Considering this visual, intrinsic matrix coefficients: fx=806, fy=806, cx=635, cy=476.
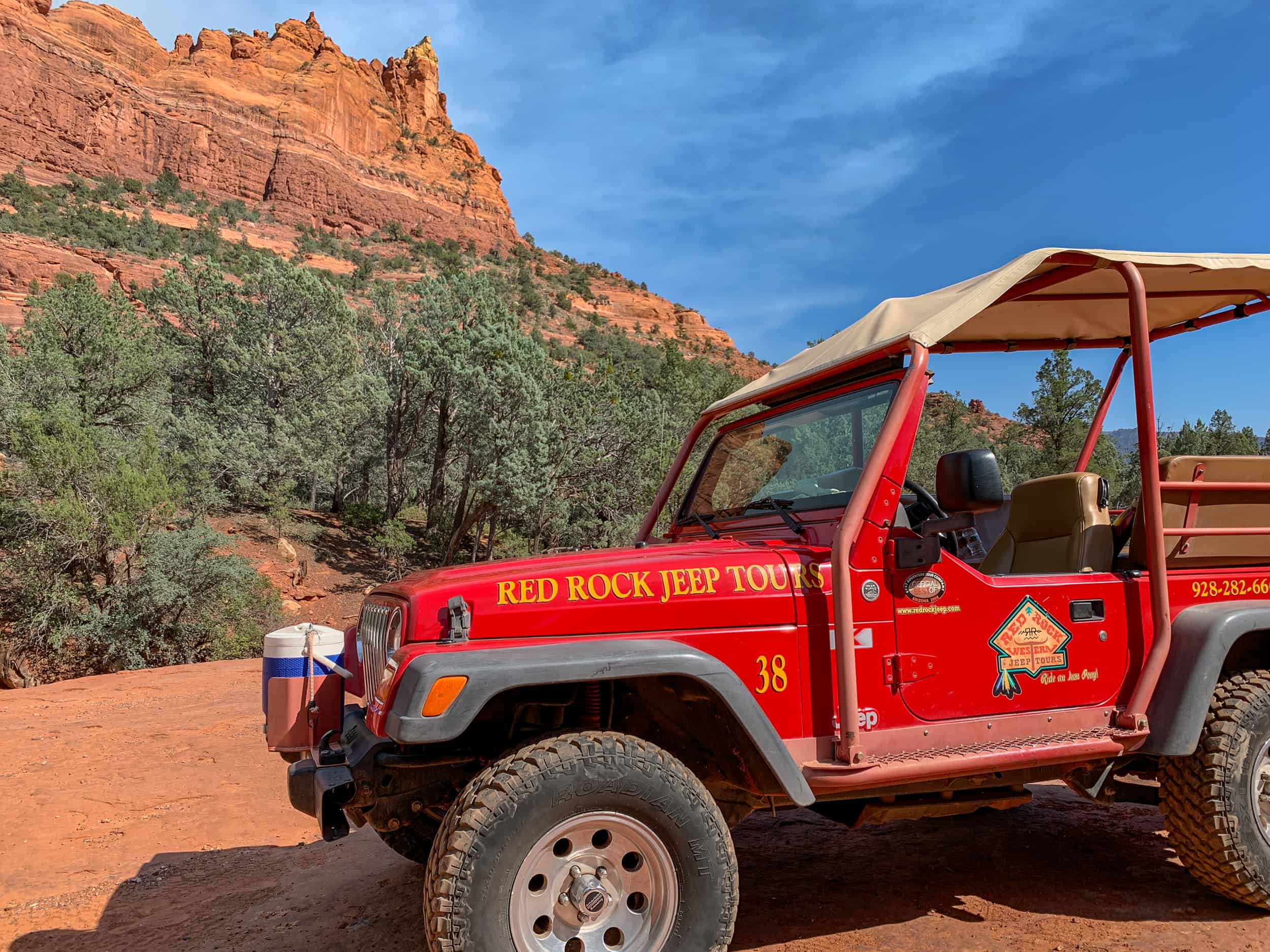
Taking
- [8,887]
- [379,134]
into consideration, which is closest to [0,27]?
[379,134]

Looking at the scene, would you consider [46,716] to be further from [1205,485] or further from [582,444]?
[582,444]

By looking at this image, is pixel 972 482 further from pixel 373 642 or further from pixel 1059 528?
pixel 373 642

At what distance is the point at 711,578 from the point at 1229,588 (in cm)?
251

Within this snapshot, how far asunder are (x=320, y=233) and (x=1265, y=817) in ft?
232

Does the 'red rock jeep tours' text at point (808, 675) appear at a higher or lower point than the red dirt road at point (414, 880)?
higher

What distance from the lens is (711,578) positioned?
109 inches

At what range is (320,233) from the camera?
64750 millimetres

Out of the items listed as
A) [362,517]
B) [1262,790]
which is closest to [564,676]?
[1262,790]

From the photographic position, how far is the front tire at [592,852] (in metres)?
2.33

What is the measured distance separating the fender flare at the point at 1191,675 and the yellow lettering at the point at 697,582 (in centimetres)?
201

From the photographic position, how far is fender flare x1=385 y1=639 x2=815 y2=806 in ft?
7.61

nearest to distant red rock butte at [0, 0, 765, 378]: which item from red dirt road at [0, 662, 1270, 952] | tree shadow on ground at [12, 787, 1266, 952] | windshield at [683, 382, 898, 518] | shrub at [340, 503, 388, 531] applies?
shrub at [340, 503, 388, 531]

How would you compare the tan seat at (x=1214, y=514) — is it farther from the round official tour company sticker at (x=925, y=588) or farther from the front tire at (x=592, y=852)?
the front tire at (x=592, y=852)

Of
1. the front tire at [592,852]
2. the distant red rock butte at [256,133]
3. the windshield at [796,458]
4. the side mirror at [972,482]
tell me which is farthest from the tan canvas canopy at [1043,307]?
the distant red rock butte at [256,133]
